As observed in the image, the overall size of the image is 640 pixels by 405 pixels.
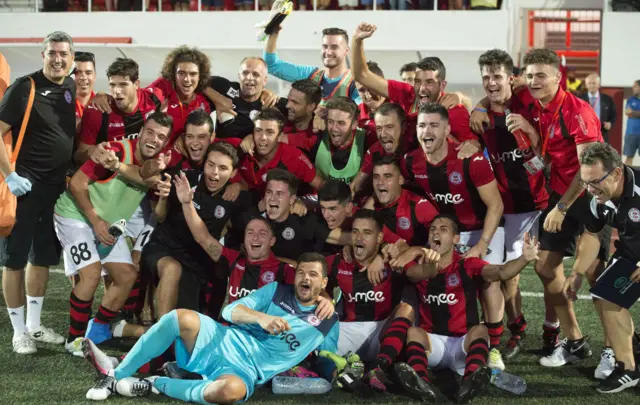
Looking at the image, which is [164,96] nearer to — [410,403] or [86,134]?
[86,134]

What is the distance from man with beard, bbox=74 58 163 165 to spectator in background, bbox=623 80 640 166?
1158cm

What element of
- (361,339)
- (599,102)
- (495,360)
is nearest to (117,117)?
(361,339)

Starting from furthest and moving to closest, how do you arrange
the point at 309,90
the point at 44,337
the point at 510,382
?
the point at 309,90 < the point at 44,337 < the point at 510,382

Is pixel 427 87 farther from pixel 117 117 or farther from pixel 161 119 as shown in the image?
pixel 117 117

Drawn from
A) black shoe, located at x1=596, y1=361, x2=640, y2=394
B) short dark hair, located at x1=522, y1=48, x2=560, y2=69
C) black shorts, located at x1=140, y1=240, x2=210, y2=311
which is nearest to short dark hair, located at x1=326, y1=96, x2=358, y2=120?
short dark hair, located at x1=522, y1=48, x2=560, y2=69

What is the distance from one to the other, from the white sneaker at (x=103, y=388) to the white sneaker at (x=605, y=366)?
310 cm

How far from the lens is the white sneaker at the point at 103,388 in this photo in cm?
498

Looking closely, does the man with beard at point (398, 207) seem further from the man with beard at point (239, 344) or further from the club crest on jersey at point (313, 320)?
the club crest on jersey at point (313, 320)

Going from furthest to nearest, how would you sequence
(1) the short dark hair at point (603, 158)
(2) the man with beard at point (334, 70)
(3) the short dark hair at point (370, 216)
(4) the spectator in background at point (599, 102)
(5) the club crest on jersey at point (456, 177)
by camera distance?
(4) the spectator in background at point (599, 102) → (2) the man with beard at point (334, 70) → (5) the club crest on jersey at point (456, 177) → (3) the short dark hair at point (370, 216) → (1) the short dark hair at point (603, 158)

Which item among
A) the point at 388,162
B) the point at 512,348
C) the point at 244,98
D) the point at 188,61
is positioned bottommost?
the point at 512,348

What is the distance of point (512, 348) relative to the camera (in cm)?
630

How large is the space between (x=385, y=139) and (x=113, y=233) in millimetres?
2054

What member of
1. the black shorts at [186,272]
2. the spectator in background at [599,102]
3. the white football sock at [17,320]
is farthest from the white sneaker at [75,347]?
the spectator in background at [599,102]

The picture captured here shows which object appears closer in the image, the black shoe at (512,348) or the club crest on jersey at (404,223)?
the club crest on jersey at (404,223)
